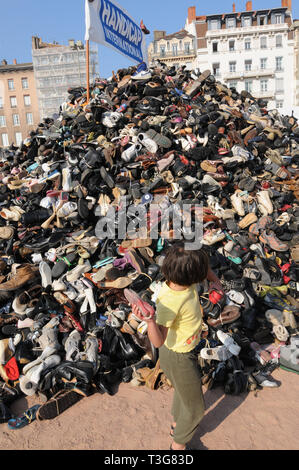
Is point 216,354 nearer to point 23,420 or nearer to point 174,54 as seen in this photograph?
point 23,420

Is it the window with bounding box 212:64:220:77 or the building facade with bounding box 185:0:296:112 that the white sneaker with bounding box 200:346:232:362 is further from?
the window with bounding box 212:64:220:77

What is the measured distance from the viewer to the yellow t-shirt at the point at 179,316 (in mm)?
2031

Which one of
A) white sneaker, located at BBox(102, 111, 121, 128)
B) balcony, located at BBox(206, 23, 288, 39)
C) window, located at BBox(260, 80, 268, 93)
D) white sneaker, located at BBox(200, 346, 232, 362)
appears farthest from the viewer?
window, located at BBox(260, 80, 268, 93)

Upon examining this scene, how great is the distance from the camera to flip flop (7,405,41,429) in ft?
9.45

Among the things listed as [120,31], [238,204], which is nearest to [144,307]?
[238,204]

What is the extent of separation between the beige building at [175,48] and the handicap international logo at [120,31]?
122 feet

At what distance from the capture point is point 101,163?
5.40 m

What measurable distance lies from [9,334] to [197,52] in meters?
44.4

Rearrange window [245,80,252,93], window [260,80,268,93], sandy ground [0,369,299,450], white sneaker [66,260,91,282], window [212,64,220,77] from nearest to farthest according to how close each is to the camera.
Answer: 1. sandy ground [0,369,299,450]
2. white sneaker [66,260,91,282]
3. window [260,80,268,93]
4. window [245,80,252,93]
5. window [212,64,220,77]

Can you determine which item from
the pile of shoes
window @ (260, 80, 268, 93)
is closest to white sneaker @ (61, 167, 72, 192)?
the pile of shoes

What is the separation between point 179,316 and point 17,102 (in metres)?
54.6

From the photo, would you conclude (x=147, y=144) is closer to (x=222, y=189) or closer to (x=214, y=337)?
(x=222, y=189)

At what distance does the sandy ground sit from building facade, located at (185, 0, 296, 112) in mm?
41890
